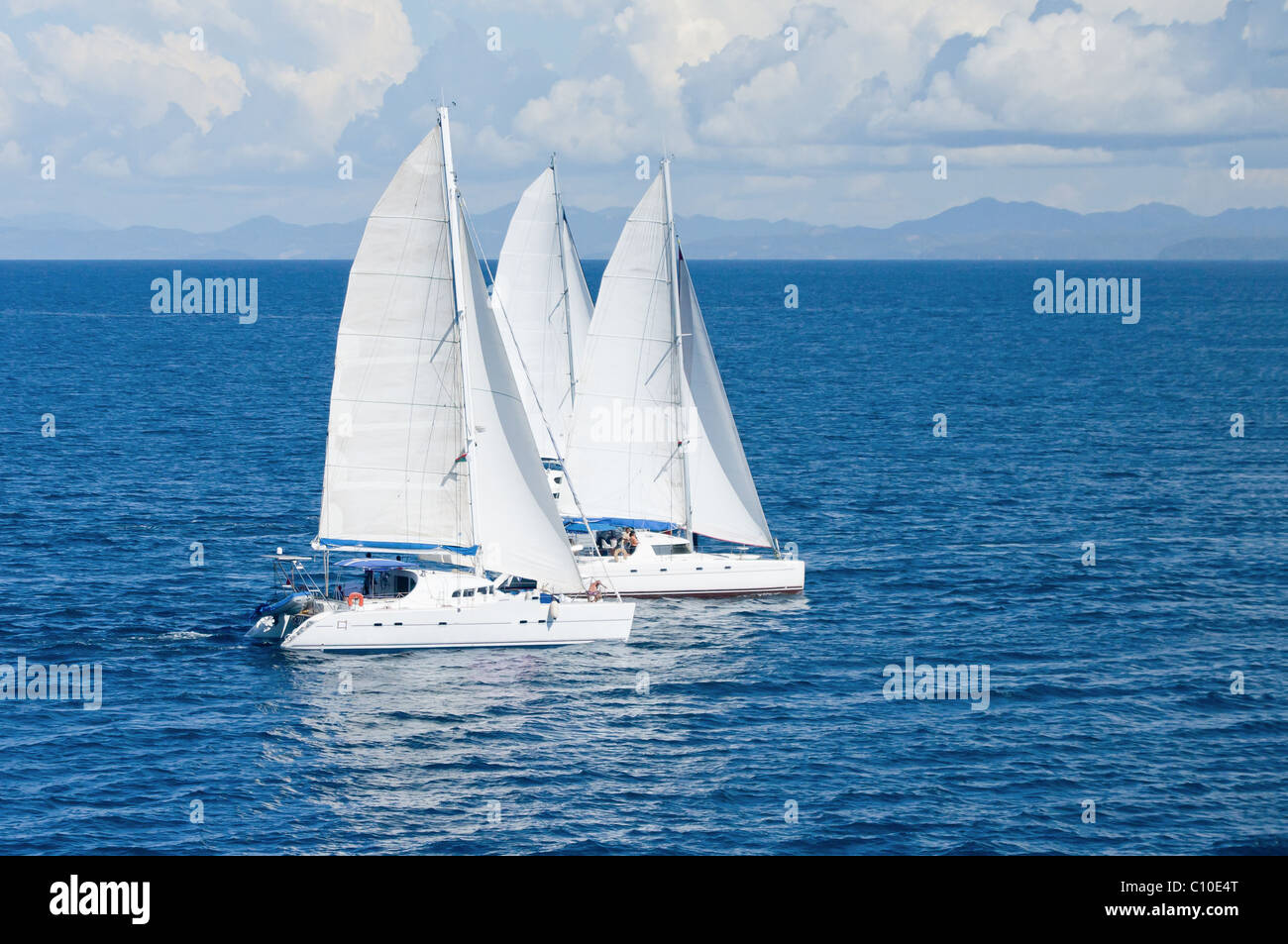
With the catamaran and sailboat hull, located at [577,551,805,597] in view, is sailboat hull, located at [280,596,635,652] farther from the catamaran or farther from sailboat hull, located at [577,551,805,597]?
sailboat hull, located at [577,551,805,597]

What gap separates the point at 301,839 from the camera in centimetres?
3631

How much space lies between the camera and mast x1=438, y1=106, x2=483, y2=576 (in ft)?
165

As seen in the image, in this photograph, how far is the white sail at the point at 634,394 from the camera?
58.4 metres

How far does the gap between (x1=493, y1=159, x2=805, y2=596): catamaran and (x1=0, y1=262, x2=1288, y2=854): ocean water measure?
6.35 ft

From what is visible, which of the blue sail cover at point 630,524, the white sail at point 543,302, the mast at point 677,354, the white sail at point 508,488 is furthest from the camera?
the white sail at point 543,302

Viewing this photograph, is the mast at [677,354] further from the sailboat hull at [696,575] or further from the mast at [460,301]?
the mast at [460,301]

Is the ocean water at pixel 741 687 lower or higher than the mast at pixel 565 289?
lower

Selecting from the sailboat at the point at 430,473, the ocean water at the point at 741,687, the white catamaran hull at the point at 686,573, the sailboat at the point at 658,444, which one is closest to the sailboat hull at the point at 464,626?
the sailboat at the point at 430,473

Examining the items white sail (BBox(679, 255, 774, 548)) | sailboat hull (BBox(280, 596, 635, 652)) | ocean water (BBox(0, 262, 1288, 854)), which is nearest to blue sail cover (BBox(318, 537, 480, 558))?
sailboat hull (BBox(280, 596, 635, 652))

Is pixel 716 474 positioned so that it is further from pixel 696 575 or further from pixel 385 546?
pixel 385 546

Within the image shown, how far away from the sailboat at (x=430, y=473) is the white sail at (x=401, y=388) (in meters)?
0.05

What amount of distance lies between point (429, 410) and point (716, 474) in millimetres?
14115
